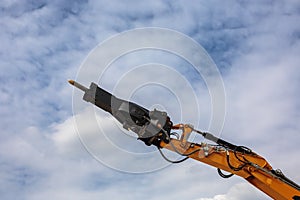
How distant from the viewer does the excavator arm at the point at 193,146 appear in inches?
439

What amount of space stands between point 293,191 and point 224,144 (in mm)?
2415

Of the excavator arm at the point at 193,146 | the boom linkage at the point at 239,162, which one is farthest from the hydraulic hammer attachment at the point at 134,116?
the boom linkage at the point at 239,162

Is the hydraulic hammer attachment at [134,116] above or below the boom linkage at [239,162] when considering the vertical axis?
above

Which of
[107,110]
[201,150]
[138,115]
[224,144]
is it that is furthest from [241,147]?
[107,110]

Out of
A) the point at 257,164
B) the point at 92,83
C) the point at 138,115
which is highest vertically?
the point at 92,83

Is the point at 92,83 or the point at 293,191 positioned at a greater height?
the point at 92,83

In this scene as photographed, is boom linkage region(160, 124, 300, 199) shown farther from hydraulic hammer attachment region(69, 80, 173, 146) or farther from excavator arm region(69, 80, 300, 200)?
hydraulic hammer attachment region(69, 80, 173, 146)

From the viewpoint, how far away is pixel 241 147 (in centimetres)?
1200

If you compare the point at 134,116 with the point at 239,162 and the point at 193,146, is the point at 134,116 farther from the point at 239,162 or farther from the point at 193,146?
the point at 239,162

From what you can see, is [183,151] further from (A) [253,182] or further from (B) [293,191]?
(B) [293,191]

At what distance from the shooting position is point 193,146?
38.0 feet

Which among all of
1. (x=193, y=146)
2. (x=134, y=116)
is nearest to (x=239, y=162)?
(x=193, y=146)

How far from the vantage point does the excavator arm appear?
1116cm

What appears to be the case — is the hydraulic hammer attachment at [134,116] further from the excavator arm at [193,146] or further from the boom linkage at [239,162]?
the boom linkage at [239,162]
